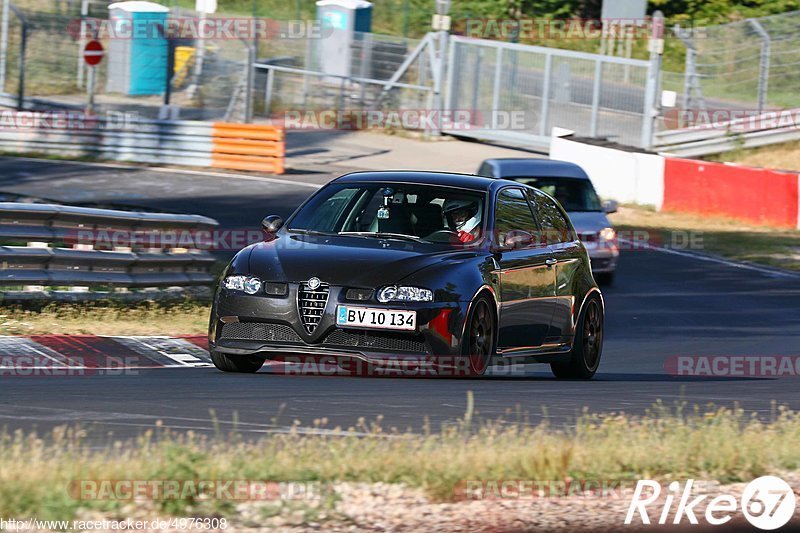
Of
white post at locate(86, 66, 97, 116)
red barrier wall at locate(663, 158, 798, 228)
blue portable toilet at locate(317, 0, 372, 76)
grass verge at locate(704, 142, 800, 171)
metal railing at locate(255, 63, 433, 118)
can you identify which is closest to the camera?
red barrier wall at locate(663, 158, 798, 228)

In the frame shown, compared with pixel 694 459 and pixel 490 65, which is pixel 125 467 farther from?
pixel 490 65

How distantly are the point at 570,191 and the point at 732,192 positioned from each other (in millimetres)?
8489

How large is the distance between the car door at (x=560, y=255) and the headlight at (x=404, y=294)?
1.85 meters

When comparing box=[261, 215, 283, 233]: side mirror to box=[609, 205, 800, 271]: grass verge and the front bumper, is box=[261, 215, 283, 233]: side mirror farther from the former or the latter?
box=[609, 205, 800, 271]: grass verge

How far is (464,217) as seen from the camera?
10273 millimetres

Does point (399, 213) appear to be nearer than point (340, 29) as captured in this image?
Yes

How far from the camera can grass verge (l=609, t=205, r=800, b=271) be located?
890 inches

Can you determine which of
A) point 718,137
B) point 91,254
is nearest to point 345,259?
point 91,254

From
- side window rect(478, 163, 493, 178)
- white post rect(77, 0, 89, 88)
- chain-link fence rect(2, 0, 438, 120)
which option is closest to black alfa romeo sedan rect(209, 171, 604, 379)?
side window rect(478, 163, 493, 178)

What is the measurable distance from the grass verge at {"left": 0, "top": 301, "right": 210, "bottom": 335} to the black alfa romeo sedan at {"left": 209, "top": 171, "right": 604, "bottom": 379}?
248 cm

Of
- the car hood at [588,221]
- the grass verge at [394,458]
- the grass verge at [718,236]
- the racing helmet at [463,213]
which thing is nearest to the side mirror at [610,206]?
the car hood at [588,221]

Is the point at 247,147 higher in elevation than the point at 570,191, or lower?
lower

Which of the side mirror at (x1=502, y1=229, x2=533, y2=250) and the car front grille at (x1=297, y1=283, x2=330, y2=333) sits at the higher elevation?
the side mirror at (x1=502, y1=229, x2=533, y2=250)

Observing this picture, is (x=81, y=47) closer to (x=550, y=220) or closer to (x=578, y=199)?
(x=578, y=199)
